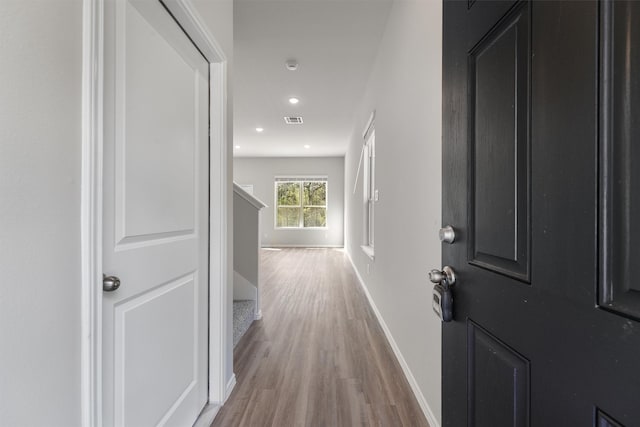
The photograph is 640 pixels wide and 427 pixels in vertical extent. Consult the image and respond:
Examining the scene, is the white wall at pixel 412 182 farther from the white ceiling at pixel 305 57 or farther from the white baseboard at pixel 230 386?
the white baseboard at pixel 230 386

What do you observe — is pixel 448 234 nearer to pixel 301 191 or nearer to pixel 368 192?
pixel 368 192

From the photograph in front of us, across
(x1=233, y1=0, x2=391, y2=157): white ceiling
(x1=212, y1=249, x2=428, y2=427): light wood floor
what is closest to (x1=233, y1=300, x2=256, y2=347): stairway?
(x1=212, y1=249, x2=428, y2=427): light wood floor

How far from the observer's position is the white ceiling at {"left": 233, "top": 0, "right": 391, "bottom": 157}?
239 cm

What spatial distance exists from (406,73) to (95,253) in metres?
1.96

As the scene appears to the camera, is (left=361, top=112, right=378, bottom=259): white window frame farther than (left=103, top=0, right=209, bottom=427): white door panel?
Yes

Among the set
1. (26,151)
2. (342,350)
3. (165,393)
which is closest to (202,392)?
(165,393)

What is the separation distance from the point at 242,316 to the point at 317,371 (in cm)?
96

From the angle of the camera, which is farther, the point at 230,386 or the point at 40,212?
the point at 230,386

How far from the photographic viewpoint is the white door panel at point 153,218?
Answer: 945mm

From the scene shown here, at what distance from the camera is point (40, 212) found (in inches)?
26.2

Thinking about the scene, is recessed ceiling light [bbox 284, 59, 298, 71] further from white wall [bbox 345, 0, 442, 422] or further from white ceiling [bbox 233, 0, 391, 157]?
white wall [bbox 345, 0, 442, 422]

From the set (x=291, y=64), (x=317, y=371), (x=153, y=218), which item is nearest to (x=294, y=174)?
(x=291, y=64)

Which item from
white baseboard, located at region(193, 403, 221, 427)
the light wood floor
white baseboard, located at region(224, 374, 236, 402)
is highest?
white baseboard, located at region(224, 374, 236, 402)

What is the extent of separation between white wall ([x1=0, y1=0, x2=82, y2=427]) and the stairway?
1805 mm
